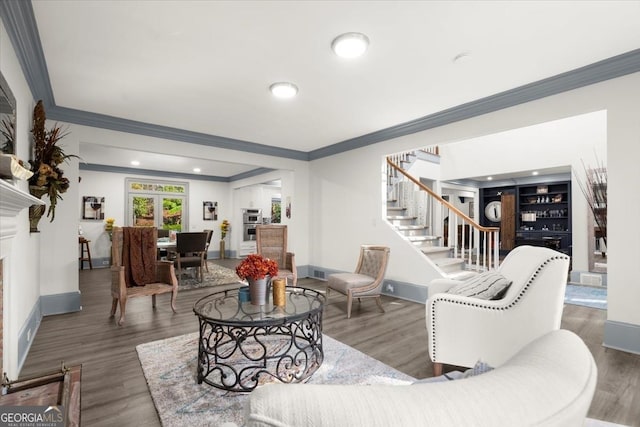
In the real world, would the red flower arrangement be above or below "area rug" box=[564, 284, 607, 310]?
above

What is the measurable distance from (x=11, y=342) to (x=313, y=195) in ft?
16.7

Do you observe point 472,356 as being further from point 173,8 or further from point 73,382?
point 173,8

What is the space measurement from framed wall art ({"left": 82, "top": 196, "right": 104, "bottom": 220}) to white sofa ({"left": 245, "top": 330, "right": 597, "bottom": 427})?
9583 millimetres

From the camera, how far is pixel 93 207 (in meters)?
8.12

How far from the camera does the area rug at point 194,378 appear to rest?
Answer: 1.94 m

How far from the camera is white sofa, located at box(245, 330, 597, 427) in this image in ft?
1.49

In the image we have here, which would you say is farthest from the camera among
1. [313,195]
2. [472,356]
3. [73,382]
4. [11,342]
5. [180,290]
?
[313,195]

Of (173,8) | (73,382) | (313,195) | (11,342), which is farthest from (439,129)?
(11,342)

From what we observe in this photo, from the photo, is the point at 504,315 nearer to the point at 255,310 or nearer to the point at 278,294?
the point at 278,294

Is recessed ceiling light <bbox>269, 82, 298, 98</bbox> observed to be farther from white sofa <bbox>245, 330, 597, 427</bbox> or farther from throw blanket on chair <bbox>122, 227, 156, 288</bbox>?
white sofa <bbox>245, 330, 597, 427</bbox>

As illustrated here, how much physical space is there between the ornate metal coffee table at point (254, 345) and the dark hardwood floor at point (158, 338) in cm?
48

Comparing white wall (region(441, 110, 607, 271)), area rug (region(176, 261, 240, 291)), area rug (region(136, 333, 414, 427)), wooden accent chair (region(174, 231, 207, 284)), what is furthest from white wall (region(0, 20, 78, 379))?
white wall (region(441, 110, 607, 271))

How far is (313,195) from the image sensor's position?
662cm

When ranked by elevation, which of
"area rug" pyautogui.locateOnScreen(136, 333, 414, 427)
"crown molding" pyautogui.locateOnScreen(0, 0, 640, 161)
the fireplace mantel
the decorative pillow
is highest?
"crown molding" pyautogui.locateOnScreen(0, 0, 640, 161)
